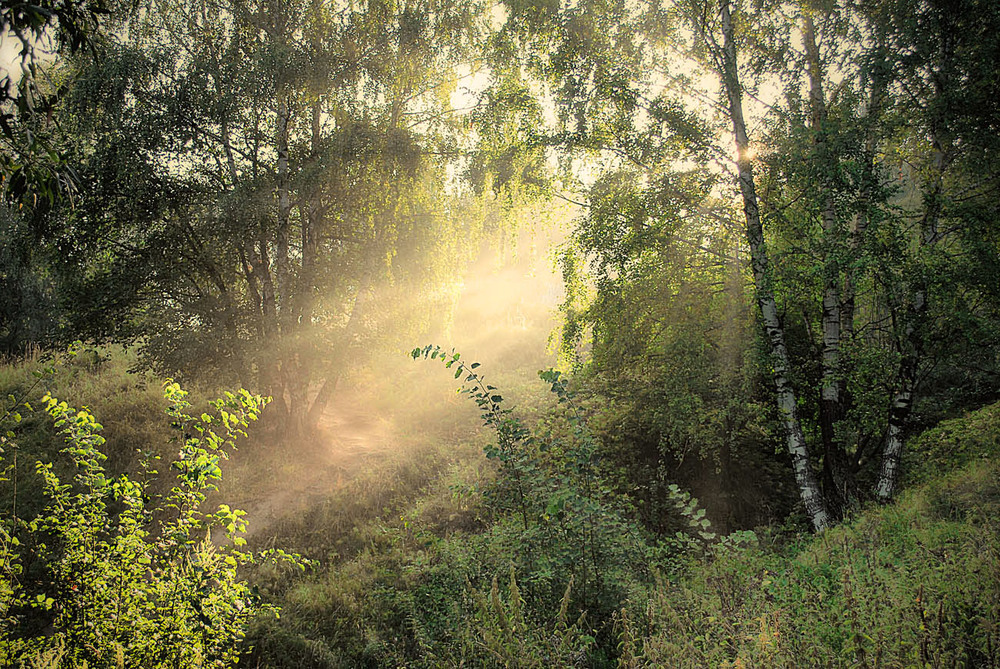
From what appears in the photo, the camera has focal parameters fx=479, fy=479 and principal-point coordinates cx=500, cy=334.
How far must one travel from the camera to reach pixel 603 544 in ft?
16.0

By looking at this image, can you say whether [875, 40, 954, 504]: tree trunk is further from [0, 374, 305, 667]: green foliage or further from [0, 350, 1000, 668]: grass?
[0, 374, 305, 667]: green foliage

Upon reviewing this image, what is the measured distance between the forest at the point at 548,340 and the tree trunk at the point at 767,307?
65mm

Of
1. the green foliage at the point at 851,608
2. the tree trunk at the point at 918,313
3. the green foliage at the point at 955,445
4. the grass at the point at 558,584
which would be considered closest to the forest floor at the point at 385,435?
the grass at the point at 558,584

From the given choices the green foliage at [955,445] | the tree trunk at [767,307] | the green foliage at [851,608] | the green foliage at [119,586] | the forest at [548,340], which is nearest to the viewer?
the green foliage at [851,608]

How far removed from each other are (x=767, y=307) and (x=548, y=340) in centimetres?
393

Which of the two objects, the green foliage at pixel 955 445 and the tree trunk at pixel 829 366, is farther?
the tree trunk at pixel 829 366

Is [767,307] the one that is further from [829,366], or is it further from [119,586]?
[119,586]

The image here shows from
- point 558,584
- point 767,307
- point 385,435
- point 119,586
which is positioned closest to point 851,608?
point 558,584

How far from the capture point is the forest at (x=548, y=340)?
3.79m

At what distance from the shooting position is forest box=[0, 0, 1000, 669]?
3791 mm

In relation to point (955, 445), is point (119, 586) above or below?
above

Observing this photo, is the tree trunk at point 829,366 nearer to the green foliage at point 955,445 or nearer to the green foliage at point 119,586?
the green foliage at point 955,445

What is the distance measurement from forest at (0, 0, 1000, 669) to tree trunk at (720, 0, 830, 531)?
0.06m

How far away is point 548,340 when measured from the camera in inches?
380
